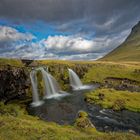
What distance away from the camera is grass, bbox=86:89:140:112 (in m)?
71.7

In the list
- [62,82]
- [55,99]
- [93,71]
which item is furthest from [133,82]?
[55,99]

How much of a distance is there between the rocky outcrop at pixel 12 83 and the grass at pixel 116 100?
25.4 meters

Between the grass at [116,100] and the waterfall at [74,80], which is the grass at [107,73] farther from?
the grass at [116,100]

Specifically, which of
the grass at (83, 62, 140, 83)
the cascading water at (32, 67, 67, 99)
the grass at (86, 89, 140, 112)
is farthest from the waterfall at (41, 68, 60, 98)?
the grass at (83, 62, 140, 83)

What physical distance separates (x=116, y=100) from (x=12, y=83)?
3874 cm

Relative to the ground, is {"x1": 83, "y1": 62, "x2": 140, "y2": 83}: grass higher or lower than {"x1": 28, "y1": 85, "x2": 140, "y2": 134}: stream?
higher

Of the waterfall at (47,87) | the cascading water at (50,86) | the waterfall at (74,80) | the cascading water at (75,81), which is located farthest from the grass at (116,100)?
the waterfall at (74,80)

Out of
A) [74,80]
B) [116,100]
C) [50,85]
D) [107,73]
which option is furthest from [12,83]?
[107,73]

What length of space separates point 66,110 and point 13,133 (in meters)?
41.4

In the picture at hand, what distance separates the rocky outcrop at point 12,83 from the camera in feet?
290

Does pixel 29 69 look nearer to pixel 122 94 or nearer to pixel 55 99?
pixel 55 99

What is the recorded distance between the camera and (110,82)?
118062 millimetres

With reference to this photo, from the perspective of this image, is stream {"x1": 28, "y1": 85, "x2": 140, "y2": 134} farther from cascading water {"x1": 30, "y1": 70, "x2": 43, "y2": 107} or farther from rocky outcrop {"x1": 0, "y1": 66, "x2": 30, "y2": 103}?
rocky outcrop {"x1": 0, "y1": 66, "x2": 30, "y2": 103}

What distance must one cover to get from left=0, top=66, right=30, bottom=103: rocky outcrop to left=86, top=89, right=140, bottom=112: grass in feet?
83.5
